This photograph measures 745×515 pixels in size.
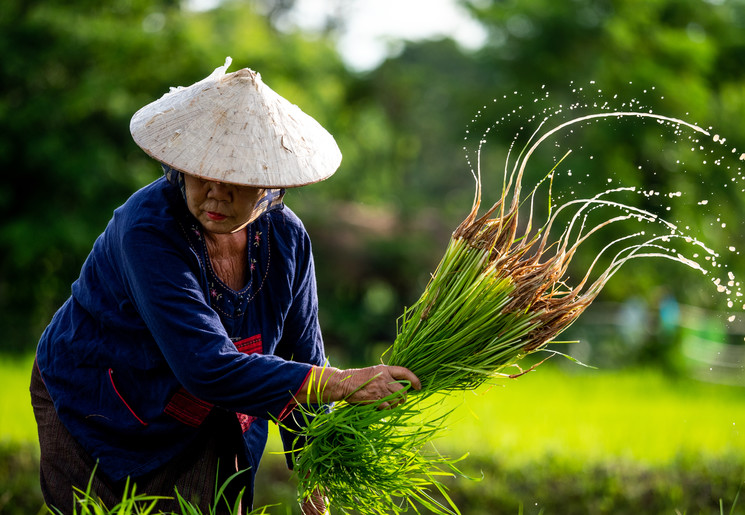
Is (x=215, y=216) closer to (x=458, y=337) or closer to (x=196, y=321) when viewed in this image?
(x=196, y=321)

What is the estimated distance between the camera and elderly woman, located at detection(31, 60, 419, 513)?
2162 millimetres

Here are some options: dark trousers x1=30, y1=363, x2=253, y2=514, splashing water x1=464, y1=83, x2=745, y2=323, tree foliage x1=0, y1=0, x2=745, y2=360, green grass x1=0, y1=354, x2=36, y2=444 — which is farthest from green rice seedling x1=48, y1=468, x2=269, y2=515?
splashing water x1=464, y1=83, x2=745, y2=323

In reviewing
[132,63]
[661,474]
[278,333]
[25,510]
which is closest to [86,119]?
[132,63]

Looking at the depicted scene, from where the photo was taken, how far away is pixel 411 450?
2521 mm

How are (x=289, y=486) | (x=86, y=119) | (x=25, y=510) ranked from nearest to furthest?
(x=25, y=510) < (x=289, y=486) < (x=86, y=119)

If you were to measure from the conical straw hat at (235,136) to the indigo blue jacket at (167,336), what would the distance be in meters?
0.18

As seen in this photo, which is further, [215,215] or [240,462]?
[240,462]

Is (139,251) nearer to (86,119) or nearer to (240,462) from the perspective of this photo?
(240,462)

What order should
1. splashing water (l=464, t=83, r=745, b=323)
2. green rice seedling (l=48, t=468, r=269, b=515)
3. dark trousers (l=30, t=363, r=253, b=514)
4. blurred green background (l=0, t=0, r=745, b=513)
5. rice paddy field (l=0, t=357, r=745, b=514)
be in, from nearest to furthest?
1. green rice seedling (l=48, t=468, r=269, b=515)
2. dark trousers (l=30, t=363, r=253, b=514)
3. rice paddy field (l=0, t=357, r=745, b=514)
4. blurred green background (l=0, t=0, r=745, b=513)
5. splashing water (l=464, t=83, r=745, b=323)

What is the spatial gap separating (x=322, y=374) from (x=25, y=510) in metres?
3.03

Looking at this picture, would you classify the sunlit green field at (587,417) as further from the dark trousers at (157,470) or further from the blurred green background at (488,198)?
the dark trousers at (157,470)

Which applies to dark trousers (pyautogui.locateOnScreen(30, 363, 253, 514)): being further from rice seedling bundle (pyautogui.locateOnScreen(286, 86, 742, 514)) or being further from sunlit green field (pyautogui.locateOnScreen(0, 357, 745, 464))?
sunlit green field (pyautogui.locateOnScreen(0, 357, 745, 464))

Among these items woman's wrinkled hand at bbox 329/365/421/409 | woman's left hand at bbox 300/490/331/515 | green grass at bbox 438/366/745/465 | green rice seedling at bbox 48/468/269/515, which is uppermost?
woman's wrinkled hand at bbox 329/365/421/409

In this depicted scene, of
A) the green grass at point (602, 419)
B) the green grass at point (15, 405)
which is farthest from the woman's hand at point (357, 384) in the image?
the green grass at point (15, 405)
